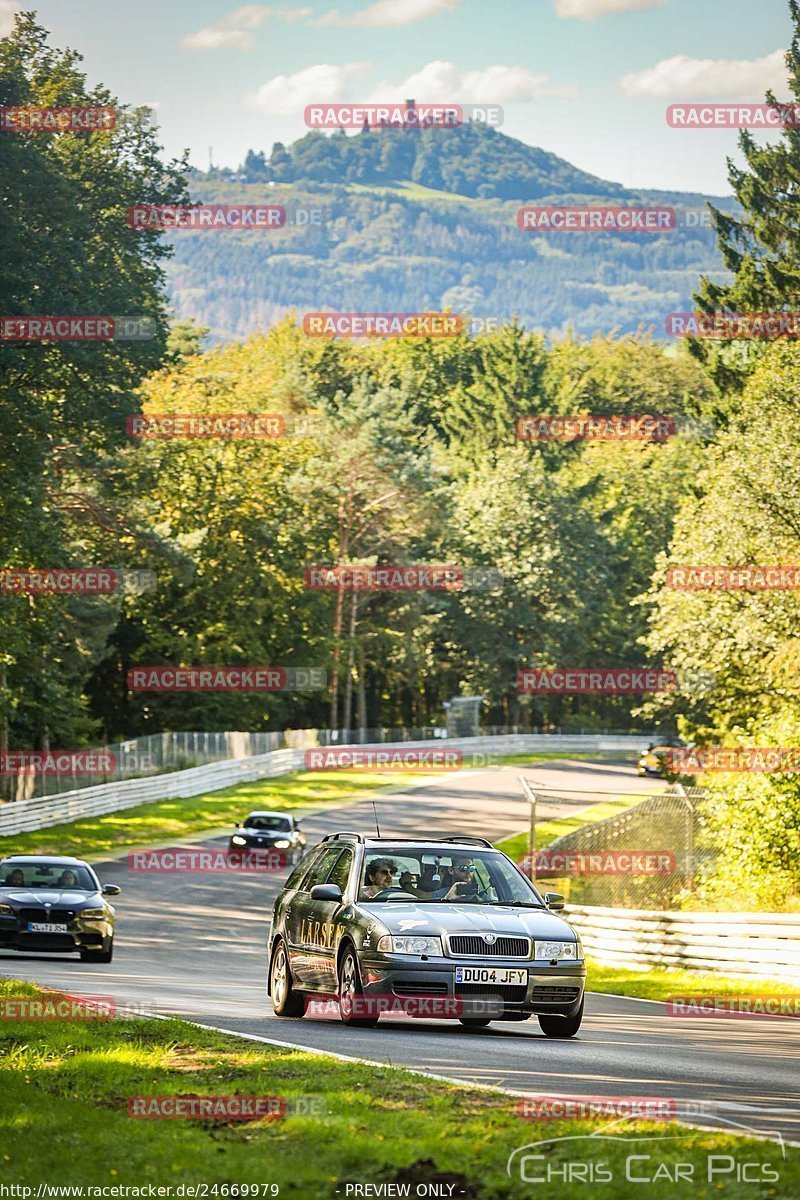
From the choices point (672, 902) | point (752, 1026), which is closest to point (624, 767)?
point (672, 902)

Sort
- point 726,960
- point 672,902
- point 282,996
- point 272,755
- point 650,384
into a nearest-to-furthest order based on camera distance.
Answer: point 282,996, point 726,960, point 672,902, point 272,755, point 650,384

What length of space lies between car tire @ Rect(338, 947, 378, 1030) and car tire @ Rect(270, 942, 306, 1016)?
87cm

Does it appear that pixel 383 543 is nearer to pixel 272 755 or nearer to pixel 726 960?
pixel 272 755

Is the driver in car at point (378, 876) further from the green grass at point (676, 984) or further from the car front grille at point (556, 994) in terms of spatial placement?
the green grass at point (676, 984)

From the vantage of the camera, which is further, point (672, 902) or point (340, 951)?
point (672, 902)

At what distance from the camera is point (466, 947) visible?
13328 mm

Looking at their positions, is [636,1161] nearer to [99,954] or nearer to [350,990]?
[350,990]

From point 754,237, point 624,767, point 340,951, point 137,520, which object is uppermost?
point 754,237

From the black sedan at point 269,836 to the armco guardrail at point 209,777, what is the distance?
6215 mm

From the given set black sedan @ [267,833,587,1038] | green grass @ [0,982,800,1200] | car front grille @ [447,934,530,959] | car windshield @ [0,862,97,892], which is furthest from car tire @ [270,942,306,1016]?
car windshield @ [0,862,97,892]

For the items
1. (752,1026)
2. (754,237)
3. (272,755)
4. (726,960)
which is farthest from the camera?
(272,755)

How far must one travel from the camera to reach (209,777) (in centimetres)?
6234

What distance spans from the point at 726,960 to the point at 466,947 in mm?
9540

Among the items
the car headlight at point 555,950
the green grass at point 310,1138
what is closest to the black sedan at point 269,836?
the car headlight at point 555,950
